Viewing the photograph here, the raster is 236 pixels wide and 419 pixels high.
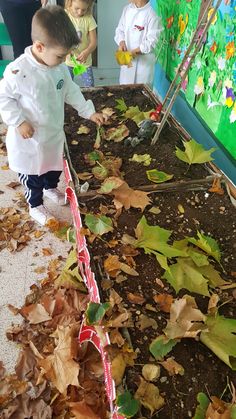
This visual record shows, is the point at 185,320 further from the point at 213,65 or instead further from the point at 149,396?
the point at 213,65

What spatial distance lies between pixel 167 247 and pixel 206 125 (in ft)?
3.59

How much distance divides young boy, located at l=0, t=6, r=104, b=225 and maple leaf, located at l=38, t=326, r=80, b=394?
87 cm

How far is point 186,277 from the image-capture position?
1287mm

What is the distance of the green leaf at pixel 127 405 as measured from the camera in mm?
902

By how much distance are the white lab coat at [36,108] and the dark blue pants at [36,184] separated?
0.09 meters

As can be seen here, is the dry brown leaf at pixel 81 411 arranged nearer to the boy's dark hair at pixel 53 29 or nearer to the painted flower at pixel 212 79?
the boy's dark hair at pixel 53 29

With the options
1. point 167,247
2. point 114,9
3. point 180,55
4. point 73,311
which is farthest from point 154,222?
point 114,9

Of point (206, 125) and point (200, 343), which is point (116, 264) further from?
point (206, 125)

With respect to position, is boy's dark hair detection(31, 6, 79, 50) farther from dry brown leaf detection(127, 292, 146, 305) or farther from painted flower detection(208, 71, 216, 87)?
dry brown leaf detection(127, 292, 146, 305)

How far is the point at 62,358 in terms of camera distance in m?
1.43

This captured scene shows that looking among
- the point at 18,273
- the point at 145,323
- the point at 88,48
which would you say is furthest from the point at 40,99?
the point at 88,48

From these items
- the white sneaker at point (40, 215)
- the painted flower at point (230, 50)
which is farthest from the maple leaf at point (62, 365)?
the painted flower at point (230, 50)

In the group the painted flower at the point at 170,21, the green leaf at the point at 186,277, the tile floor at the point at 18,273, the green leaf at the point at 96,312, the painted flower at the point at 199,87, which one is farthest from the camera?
the painted flower at the point at 170,21

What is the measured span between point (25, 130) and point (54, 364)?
102 cm
